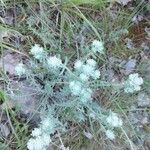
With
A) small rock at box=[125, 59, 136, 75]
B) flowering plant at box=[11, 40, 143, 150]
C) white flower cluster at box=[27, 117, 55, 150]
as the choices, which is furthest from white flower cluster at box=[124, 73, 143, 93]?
small rock at box=[125, 59, 136, 75]

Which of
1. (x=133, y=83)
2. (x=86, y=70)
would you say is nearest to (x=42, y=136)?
(x=86, y=70)

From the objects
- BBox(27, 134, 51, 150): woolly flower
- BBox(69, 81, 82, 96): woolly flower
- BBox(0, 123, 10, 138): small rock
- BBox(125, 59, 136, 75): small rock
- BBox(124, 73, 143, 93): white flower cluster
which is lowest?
BBox(0, 123, 10, 138): small rock

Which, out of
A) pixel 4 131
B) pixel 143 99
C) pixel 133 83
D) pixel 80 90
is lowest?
pixel 4 131

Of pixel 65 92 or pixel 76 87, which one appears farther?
pixel 65 92

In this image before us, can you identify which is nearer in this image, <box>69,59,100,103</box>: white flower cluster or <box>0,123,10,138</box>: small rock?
<box>69,59,100,103</box>: white flower cluster

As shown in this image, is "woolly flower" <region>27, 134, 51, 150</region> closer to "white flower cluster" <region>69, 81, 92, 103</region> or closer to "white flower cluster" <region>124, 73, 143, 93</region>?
"white flower cluster" <region>69, 81, 92, 103</region>

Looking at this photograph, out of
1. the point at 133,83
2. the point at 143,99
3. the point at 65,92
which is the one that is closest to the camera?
the point at 133,83

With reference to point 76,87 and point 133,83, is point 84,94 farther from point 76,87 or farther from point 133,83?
point 133,83

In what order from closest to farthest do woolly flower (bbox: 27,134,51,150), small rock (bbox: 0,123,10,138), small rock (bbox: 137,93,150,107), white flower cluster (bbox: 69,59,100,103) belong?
woolly flower (bbox: 27,134,51,150) → white flower cluster (bbox: 69,59,100,103) → small rock (bbox: 0,123,10,138) → small rock (bbox: 137,93,150,107)
